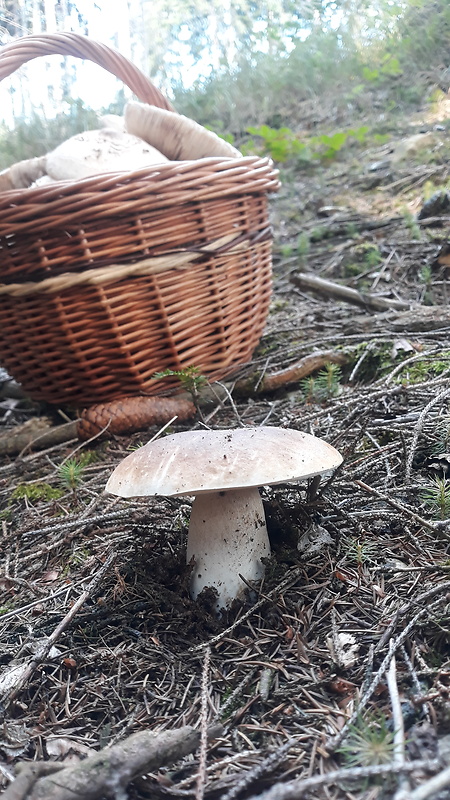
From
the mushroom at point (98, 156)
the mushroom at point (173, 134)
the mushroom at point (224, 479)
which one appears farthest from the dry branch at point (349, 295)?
the mushroom at point (224, 479)

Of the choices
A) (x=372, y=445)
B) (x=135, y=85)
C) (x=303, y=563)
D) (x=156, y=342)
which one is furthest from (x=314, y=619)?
(x=135, y=85)

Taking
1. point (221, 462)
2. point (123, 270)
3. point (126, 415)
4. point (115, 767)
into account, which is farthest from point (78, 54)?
point (115, 767)

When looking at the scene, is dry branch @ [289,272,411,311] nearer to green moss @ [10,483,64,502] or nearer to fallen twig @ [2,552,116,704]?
green moss @ [10,483,64,502]

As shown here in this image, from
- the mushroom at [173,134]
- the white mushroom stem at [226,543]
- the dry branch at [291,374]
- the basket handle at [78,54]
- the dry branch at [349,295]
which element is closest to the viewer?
the white mushroom stem at [226,543]

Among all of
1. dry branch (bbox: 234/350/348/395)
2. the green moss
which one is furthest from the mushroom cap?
dry branch (bbox: 234/350/348/395)

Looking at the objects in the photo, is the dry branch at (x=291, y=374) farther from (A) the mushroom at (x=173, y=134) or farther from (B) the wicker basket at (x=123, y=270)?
(A) the mushroom at (x=173, y=134)

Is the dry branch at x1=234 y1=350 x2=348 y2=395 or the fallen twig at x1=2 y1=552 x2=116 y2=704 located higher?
the fallen twig at x1=2 y1=552 x2=116 y2=704

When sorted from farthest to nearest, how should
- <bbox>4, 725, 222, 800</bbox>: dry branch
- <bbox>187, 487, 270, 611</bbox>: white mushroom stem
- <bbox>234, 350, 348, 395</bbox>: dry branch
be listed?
<bbox>234, 350, 348, 395</bbox>: dry branch, <bbox>187, 487, 270, 611</bbox>: white mushroom stem, <bbox>4, 725, 222, 800</bbox>: dry branch

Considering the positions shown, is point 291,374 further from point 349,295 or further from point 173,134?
point 173,134
